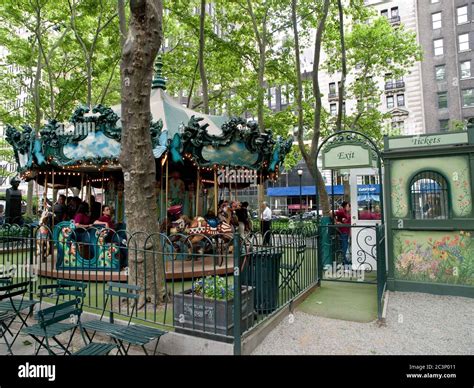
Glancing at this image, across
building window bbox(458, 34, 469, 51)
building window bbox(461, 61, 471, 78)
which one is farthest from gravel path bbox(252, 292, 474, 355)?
building window bbox(458, 34, 469, 51)

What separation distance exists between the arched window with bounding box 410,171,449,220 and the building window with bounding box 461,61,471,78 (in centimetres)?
3387

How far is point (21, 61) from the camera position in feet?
61.9

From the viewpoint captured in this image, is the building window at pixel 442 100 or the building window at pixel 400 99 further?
the building window at pixel 400 99

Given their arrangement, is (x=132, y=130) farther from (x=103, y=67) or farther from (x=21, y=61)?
(x=21, y=61)

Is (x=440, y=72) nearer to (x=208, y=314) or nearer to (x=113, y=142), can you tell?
(x=113, y=142)

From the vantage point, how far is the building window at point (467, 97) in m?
33.0

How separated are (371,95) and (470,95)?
17.3 m

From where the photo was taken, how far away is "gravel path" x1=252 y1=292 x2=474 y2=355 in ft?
15.2

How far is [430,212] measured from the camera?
761 cm

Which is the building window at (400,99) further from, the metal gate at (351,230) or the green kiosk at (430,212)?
the green kiosk at (430,212)

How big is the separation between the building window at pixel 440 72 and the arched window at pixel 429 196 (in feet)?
110

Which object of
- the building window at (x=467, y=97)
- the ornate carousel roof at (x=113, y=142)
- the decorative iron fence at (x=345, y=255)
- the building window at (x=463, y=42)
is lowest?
the decorative iron fence at (x=345, y=255)

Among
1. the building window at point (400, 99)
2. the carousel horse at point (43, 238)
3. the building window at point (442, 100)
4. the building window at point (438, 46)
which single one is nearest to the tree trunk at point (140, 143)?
the carousel horse at point (43, 238)
